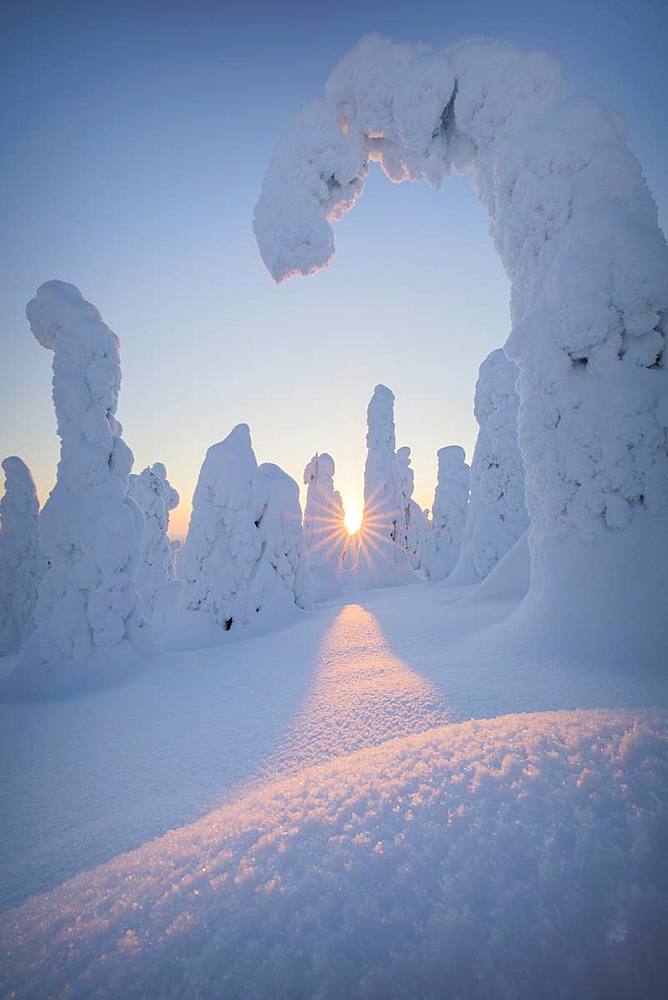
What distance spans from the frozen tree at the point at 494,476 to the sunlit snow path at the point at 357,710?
26.7 feet

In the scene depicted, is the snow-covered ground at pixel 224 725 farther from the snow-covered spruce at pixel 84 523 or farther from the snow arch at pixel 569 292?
the snow arch at pixel 569 292

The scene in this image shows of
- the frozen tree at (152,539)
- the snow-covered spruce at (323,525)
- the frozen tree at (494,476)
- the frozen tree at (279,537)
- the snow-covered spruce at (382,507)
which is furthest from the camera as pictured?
the snow-covered spruce at (382,507)

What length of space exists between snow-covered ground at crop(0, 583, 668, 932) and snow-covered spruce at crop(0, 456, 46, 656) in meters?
9.90

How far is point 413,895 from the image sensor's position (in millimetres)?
1086

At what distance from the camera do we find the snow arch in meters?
4.50

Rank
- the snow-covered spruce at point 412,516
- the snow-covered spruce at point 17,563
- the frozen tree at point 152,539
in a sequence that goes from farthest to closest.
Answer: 1. the snow-covered spruce at point 412,516
2. the frozen tree at point 152,539
3. the snow-covered spruce at point 17,563

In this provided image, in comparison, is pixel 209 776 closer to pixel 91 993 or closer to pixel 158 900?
pixel 158 900

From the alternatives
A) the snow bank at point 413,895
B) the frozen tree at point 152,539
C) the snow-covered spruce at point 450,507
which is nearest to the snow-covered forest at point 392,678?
the snow bank at point 413,895

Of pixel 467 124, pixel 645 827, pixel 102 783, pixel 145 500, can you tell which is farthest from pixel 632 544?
pixel 145 500

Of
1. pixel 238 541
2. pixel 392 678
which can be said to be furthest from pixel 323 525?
pixel 392 678

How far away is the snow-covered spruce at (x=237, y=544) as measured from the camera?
414 inches

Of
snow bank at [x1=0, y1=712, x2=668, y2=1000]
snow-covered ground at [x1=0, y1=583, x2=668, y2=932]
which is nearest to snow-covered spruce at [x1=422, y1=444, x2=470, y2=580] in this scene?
snow-covered ground at [x1=0, y1=583, x2=668, y2=932]

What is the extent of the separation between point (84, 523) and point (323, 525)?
15473 mm

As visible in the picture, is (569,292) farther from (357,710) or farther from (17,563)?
(17,563)
